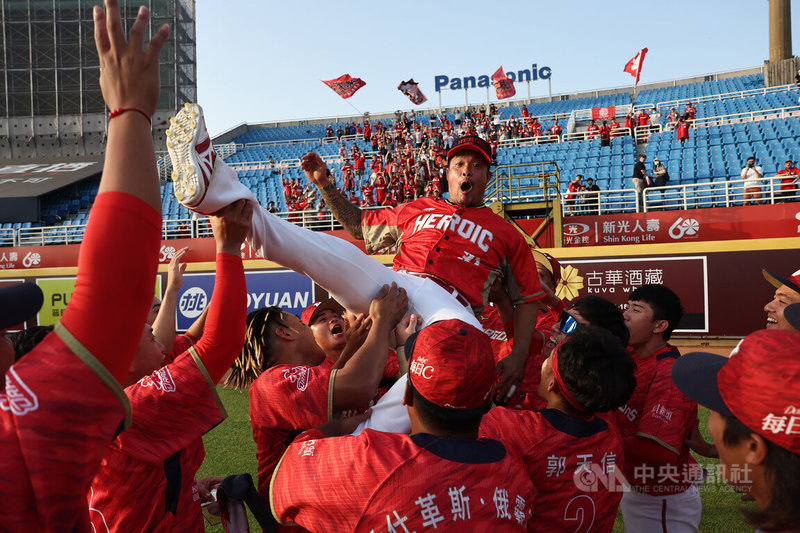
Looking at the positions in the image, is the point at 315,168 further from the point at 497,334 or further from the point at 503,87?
the point at 503,87

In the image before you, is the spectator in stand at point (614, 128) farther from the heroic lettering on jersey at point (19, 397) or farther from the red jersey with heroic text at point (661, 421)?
the heroic lettering on jersey at point (19, 397)

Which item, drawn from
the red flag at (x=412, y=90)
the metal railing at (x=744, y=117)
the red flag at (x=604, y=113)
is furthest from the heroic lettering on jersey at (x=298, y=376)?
the red flag at (x=412, y=90)

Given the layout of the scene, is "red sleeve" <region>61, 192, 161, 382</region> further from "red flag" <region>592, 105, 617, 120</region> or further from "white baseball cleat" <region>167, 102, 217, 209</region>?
"red flag" <region>592, 105, 617, 120</region>

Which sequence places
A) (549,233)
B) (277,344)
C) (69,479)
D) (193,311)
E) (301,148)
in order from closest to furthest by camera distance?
1. (69,479)
2. (277,344)
3. (193,311)
4. (549,233)
5. (301,148)

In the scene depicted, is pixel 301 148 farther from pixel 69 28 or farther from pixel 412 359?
pixel 412 359

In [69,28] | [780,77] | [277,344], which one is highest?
[69,28]

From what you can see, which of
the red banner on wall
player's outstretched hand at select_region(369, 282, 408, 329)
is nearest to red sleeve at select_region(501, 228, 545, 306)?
player's outstretched hand at select_region(369, 282, 408, 329)

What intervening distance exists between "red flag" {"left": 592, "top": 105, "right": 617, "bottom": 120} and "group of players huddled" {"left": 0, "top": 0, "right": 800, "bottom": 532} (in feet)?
78.9

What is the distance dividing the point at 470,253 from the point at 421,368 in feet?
5.62

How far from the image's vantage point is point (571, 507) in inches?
88.7

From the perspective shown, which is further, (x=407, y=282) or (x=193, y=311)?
(x=193, y=311)

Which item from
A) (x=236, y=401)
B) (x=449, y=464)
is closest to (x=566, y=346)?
(x=449, y=464)

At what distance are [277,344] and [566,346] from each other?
1.33 metres

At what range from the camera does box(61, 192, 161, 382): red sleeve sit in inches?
38.6
